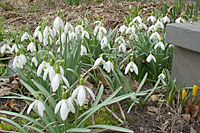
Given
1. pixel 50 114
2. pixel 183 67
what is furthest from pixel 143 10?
pixel 50 114

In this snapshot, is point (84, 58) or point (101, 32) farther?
point (84, 58)

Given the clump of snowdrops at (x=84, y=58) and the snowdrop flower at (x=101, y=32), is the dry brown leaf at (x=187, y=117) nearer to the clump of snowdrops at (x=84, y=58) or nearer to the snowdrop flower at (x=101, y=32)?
the clump of snowdrops at (x=84, y=58)

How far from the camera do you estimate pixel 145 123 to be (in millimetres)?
1706

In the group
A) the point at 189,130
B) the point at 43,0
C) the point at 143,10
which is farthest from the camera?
the point at 43,0

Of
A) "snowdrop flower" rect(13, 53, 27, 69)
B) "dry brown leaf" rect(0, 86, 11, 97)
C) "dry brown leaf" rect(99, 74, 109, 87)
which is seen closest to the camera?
"snowdrop flower" rect(13, 53, 27, 69)

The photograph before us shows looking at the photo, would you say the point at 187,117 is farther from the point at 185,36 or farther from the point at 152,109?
the point at 185,36

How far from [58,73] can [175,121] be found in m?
1.04

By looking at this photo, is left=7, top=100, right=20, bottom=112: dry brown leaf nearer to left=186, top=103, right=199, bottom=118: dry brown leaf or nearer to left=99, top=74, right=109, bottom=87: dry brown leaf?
left=99, top=74, right=109, bottom=87: dry brown leaf

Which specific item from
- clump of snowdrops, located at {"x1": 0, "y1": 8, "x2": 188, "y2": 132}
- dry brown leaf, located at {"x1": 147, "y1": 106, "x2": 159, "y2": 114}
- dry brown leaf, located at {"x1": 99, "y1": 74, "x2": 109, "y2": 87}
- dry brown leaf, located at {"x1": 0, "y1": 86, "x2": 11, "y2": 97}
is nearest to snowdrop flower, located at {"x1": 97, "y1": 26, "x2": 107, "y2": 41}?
clump of snowdrops, located at {"x1": 0, "y1": 8, "x2": 188, "y2": 132}

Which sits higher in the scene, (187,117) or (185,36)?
(185,36)

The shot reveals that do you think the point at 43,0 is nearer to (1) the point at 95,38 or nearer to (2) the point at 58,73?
(1) the point at 95,38

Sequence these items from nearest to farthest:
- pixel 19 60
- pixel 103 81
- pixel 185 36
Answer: pixel 19 60 → pixel 185 36 → pixel 103 81

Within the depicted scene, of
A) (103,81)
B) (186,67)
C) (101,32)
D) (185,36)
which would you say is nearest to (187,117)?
(186,67)

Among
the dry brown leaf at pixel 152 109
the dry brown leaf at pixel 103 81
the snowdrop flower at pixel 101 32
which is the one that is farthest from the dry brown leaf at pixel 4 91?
the dry brown leaf at pixel 152 109
